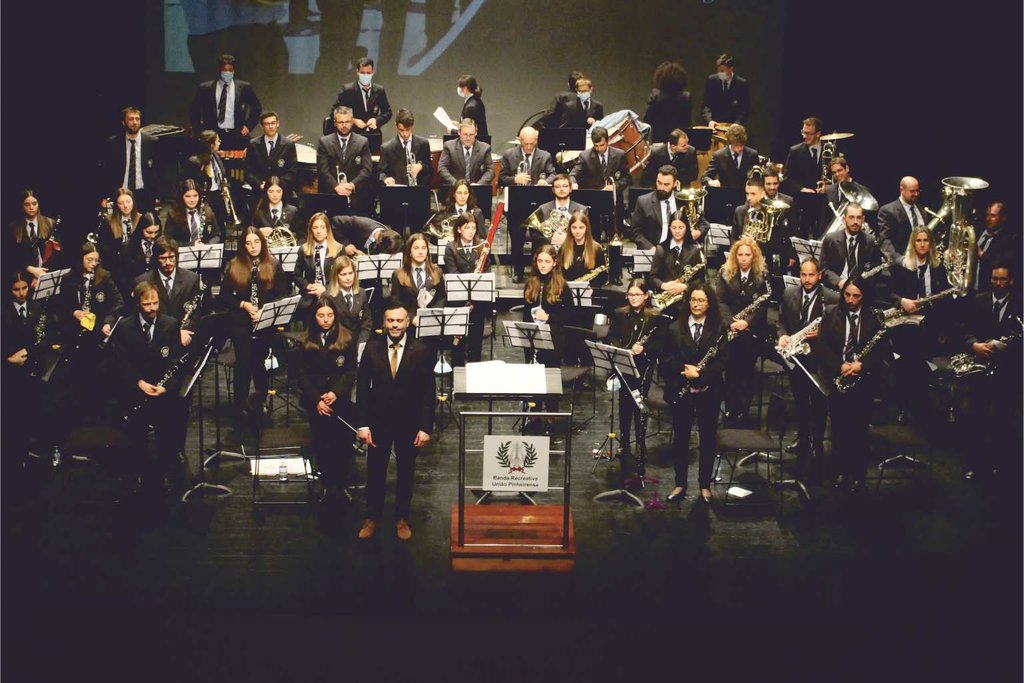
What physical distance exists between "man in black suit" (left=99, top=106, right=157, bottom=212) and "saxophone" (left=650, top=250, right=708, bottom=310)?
5.04 meters

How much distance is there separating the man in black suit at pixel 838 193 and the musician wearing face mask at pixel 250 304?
16.3 ft

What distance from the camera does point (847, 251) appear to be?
32.8ft

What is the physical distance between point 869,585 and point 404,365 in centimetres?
313

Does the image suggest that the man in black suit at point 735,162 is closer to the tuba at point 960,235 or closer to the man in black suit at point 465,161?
the tuba at point 960,235

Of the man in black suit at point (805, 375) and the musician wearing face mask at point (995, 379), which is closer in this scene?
the man in black suit at point (805, 375)

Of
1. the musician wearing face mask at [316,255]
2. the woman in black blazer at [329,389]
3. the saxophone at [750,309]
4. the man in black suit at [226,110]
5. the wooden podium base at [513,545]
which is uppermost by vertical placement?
the man in black suit at [226,110]

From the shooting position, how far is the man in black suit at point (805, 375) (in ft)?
A: 28.2

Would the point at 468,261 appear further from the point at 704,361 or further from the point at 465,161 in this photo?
the point at 704,361

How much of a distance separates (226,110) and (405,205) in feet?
8.98

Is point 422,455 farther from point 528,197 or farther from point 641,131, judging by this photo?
point 641,131

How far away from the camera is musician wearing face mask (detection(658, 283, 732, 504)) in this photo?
810 centimetres

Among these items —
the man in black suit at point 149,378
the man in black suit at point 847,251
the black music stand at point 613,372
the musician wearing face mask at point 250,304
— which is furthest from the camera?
the man in black suit at point 847,251

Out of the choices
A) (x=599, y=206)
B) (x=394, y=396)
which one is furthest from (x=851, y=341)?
(x=599, y=206)

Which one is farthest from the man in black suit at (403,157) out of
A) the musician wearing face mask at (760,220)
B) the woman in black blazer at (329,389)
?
the woman in black blazer at (329,389)
